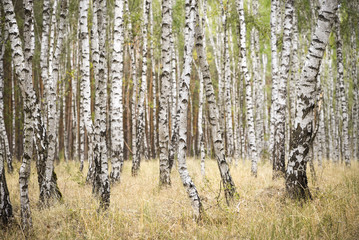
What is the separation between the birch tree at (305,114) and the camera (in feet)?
13.1

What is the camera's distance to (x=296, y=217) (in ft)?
11.0

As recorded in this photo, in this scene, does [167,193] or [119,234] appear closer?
[119,234]

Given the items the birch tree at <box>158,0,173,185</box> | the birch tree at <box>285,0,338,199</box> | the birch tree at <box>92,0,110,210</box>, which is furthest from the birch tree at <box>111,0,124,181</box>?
the birch tree at <box>285,0,338,199</box>

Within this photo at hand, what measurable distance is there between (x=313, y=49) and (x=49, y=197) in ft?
18.9

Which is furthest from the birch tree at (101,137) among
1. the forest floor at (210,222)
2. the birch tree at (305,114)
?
the birch tree at (305,114)

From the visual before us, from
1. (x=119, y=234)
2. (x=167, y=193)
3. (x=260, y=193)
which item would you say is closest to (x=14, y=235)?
(x=119, y=234)

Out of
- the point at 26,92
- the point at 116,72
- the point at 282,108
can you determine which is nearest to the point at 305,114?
the point at 282,108

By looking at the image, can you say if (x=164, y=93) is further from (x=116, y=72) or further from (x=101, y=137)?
(x=101, y=137)

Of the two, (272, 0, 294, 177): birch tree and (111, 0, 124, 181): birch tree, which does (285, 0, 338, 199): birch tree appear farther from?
(111, 0, 124, 181): birch tree

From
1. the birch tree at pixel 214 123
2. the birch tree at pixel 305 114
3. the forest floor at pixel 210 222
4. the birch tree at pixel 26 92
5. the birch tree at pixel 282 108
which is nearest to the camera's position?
the forest floor at pixel 210 222

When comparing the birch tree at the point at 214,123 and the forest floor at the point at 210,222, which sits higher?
the birch tree at the point at 214,123

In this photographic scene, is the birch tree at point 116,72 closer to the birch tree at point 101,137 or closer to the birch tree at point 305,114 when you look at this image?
the birch tree at point 101,137

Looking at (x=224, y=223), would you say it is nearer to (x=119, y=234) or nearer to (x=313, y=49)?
(x=119, y=234)

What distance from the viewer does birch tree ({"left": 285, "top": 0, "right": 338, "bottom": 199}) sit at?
400 cm
